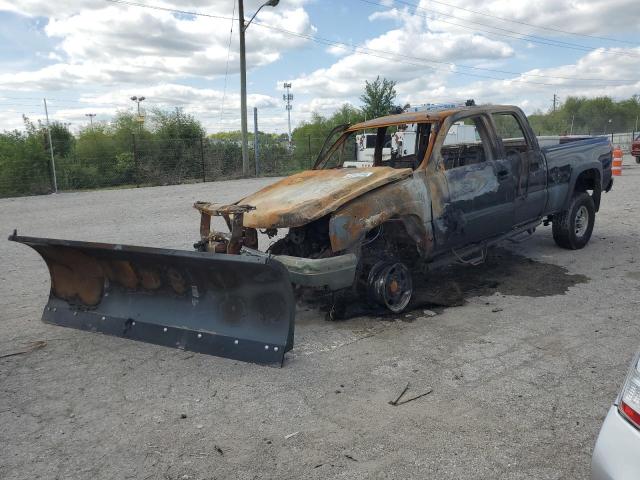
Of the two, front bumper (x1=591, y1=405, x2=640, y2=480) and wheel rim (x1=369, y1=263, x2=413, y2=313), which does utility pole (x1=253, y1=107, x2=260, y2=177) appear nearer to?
wheel rim (x1=369, y1=263, x2=413, y2=313)

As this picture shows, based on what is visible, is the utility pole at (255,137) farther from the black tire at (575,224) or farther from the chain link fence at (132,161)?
the black tire at (575,224)

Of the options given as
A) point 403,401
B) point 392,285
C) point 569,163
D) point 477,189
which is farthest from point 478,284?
point 403,401

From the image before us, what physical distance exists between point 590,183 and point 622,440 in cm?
667

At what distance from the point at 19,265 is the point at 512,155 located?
662 centimetres

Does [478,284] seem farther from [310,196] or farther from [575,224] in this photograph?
[310,196]

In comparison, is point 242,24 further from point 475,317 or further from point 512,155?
point 475,317

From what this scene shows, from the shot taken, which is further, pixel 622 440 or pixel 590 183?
pixel 590 183

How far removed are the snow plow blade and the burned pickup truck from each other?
0.01 m

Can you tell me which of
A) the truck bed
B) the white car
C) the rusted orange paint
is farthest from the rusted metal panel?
the white car

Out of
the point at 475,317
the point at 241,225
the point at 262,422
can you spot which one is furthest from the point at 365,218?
the point at 262,422

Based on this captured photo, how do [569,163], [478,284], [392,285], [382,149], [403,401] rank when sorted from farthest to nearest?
[569,163] → [382,149] → [478,284] → [392,285] → [403,401]

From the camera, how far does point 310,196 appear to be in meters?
4.80

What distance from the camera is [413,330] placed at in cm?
475

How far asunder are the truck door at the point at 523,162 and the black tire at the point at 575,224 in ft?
2.69
